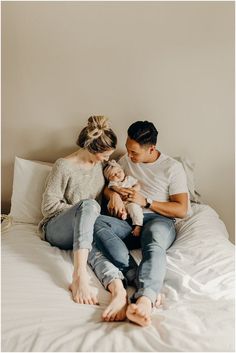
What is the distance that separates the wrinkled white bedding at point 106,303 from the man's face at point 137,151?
429 mm

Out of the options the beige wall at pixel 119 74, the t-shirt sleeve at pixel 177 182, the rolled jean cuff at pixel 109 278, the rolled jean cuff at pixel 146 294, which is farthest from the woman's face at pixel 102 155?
the rolled jean cuff at pixel 146 294

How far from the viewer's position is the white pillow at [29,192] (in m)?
2.04

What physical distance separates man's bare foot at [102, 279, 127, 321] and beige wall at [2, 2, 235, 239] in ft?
3.47

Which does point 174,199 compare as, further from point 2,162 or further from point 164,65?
point 2,162

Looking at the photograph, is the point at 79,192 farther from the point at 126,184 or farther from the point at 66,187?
the point at 126,184

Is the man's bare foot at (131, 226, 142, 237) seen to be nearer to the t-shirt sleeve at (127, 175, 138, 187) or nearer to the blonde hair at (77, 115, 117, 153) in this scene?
the t-shirt sleeve at (127, 175, 138, 187)

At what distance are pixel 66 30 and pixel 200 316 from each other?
1618 millimetres

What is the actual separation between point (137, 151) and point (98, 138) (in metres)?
0.22

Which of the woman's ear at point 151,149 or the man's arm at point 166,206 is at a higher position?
the woman's ear at point 151,149

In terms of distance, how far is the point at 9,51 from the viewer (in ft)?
7.01

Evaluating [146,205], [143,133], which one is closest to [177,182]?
[146,205]

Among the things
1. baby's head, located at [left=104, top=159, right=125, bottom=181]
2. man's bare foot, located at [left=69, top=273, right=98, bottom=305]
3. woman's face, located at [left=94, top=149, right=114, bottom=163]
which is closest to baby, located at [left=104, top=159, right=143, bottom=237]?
baby's head, located at [left=104, top=159, right=125, bottom=181]

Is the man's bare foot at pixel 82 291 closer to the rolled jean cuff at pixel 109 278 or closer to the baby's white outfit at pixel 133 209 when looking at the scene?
the rolled jean cuff at pixel 109 278

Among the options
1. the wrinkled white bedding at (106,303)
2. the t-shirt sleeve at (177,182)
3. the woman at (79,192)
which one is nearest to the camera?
the wrinkled white bedding at (106,303)
